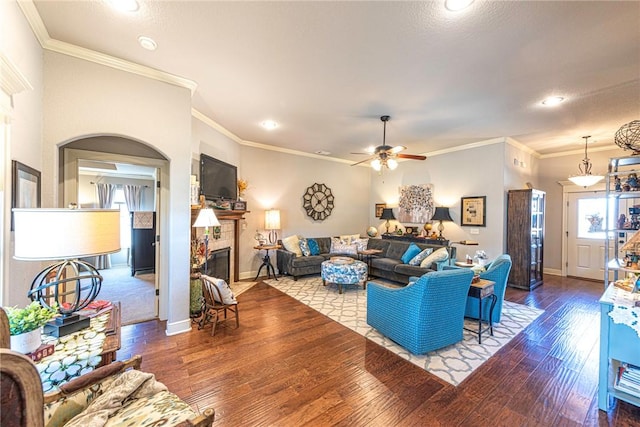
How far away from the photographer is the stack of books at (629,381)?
6.30 ft

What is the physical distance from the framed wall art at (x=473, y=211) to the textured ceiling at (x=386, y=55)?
1.80m

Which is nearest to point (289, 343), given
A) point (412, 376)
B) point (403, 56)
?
point (412, 376)

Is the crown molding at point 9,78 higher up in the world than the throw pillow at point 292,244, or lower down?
higher up

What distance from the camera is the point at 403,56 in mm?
2537

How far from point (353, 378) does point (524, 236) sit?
15.4ft

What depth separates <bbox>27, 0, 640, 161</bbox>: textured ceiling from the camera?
2000mm

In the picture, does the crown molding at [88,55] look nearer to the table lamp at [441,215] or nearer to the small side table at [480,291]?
the small side table at [480,291]

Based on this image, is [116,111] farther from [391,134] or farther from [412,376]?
[391,134]

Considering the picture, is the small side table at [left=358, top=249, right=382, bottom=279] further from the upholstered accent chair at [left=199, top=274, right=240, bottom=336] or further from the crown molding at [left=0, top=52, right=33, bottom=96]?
the crown molding at [left=0, top=52, right=33, bottom=96]

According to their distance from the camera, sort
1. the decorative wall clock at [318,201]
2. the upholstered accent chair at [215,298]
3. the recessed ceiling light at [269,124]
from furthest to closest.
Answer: the decorative wall clock at [318,201], the recessed ceiling light at [269,124], the upholstered accent chair at [215,298]

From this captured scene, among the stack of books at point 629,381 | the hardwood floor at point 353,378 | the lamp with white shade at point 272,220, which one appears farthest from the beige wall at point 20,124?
the stack of books at point 629,381

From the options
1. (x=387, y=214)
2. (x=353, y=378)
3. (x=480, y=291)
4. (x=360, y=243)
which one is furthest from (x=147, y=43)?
(x=387, y=214)

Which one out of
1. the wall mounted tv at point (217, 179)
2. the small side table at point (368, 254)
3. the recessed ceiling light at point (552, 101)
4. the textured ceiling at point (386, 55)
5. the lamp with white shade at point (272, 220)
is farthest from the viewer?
the lamp with white shade at point (272, 220)

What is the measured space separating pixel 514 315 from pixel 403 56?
386cm
